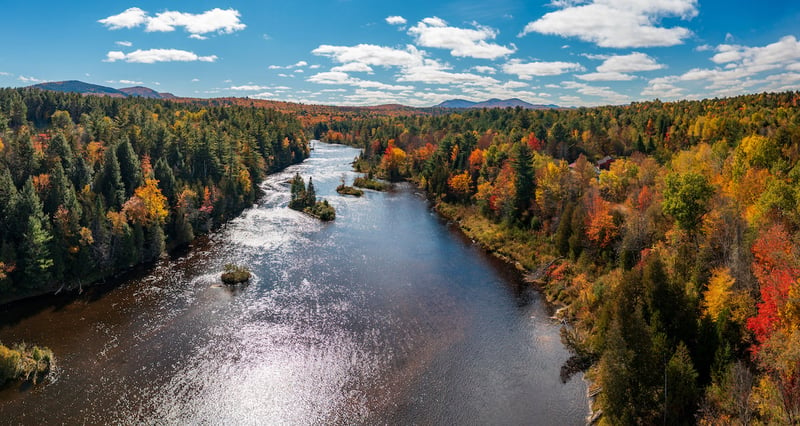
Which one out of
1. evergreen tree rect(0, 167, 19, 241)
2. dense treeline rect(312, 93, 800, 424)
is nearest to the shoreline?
evergreen tree rect(0, 167, 19, 241)

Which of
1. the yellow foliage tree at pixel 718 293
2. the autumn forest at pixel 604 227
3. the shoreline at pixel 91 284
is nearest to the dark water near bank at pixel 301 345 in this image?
the shoreline at pixel 91 284

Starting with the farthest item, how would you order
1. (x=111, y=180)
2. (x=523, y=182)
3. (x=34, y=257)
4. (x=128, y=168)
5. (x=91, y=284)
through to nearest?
(x=523, y=182)
(x=128, y=168)
(x=111, y=180)
(x=91, y=284)
(x=34, y=257)

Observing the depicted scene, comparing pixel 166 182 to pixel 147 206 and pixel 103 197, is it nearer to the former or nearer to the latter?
pixel 147 206

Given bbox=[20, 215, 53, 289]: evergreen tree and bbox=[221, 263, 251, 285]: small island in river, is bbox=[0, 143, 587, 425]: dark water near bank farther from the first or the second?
bbox=[20, 215, 53, 289]: evergreen tree

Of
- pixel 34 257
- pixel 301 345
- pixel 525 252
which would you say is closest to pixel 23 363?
pixel 34 257

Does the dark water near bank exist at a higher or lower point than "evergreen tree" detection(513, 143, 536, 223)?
lower

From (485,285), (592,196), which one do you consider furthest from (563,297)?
(592,196)

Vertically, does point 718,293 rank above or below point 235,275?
above
